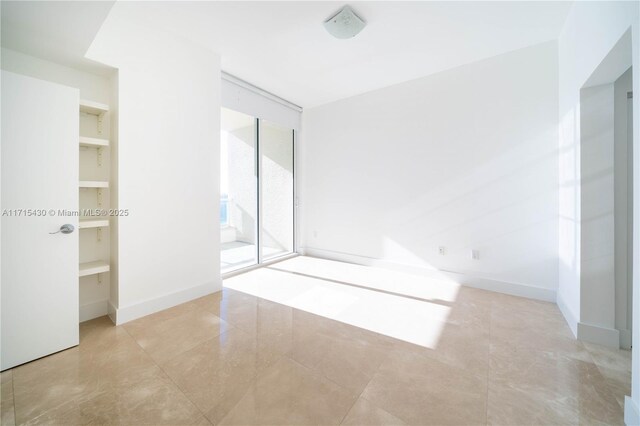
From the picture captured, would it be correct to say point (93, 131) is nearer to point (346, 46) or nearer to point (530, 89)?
point (346, 46)

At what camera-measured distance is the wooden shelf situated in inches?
84.1

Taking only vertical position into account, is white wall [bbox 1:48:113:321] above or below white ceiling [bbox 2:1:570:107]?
below

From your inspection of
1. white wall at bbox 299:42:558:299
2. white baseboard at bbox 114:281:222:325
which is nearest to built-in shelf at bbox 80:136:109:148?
white baseboard at bbox 114:281:222:325

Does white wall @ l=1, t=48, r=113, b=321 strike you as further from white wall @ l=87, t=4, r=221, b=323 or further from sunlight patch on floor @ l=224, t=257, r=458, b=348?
sunlight patch on floor @ l=224, t=257, r=458, b=348

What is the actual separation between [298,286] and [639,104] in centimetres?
309

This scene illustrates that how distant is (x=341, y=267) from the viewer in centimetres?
405

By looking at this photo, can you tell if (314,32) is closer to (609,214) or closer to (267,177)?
(267,177)

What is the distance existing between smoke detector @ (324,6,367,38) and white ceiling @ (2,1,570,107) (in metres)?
0.05

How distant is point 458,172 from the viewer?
3258 mm

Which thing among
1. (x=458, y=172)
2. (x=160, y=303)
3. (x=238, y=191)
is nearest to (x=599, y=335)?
(x=458, y=172)

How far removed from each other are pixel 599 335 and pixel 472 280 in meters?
1.25

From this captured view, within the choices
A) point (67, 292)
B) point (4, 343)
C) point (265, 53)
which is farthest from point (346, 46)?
point (4, 343)

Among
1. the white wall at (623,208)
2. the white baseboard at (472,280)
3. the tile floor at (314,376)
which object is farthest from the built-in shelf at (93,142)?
the white wall at (623,208)

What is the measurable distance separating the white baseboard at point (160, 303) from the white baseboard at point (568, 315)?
352cm
